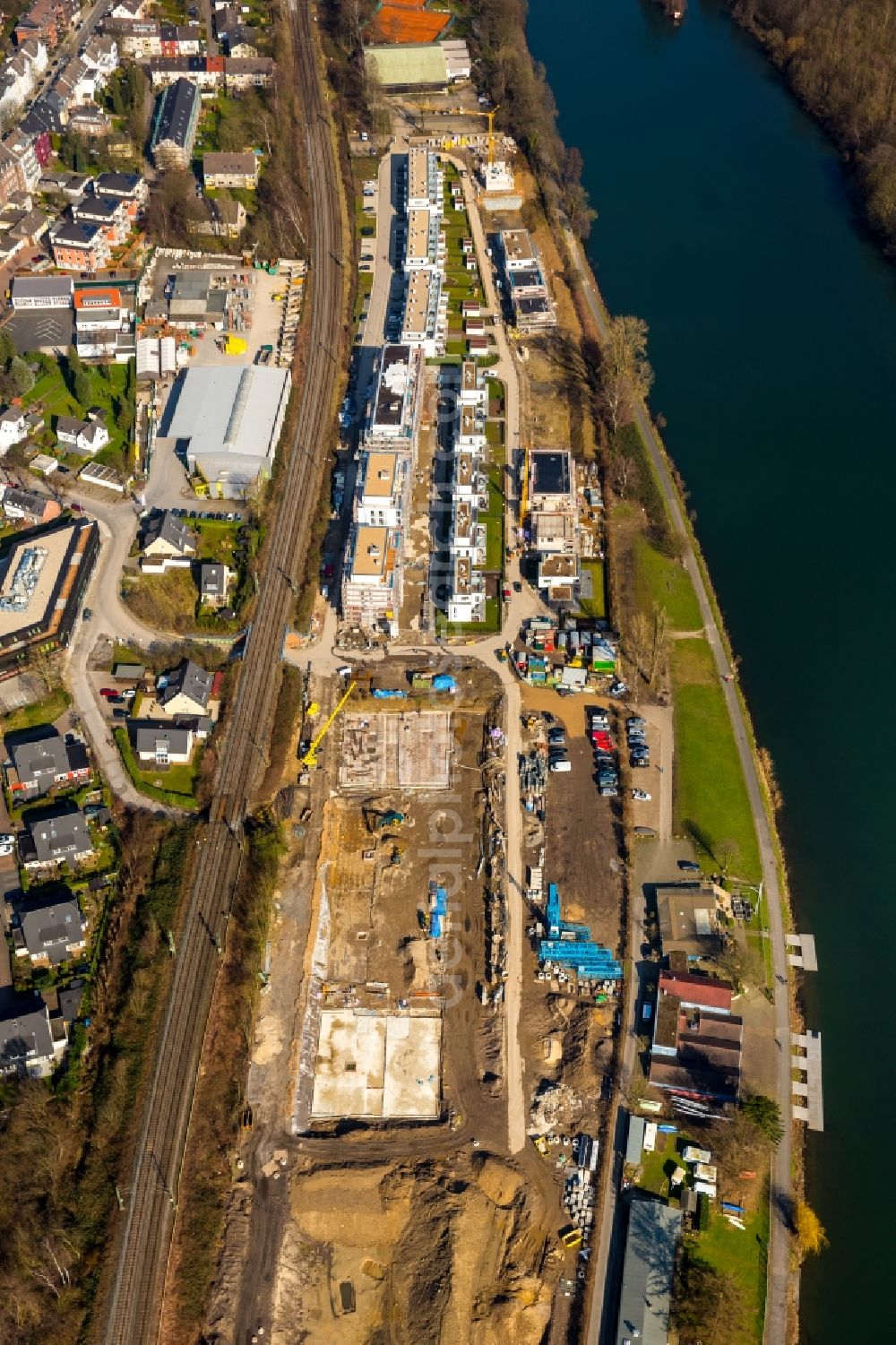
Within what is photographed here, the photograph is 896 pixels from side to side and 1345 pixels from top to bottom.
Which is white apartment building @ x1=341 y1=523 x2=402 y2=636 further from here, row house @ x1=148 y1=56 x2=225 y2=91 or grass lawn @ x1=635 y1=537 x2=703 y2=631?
row house @ x1=148 y1=56 x2=225 y2=91

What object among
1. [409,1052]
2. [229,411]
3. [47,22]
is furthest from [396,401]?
[47,22]

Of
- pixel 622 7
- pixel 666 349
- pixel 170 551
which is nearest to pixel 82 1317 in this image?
pixel 170 551

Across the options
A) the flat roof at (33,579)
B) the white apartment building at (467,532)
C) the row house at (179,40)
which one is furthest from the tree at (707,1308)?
the row house at (179,40)

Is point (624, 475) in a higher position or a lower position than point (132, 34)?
lower

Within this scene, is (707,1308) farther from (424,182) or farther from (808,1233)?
(424,182)

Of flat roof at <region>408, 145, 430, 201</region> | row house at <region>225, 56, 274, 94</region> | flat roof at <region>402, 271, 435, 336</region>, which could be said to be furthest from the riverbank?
row house at <region>225, 56, 274, 94</region>

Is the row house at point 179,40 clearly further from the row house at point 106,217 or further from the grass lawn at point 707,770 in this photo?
the grass lawn at point 707,770
